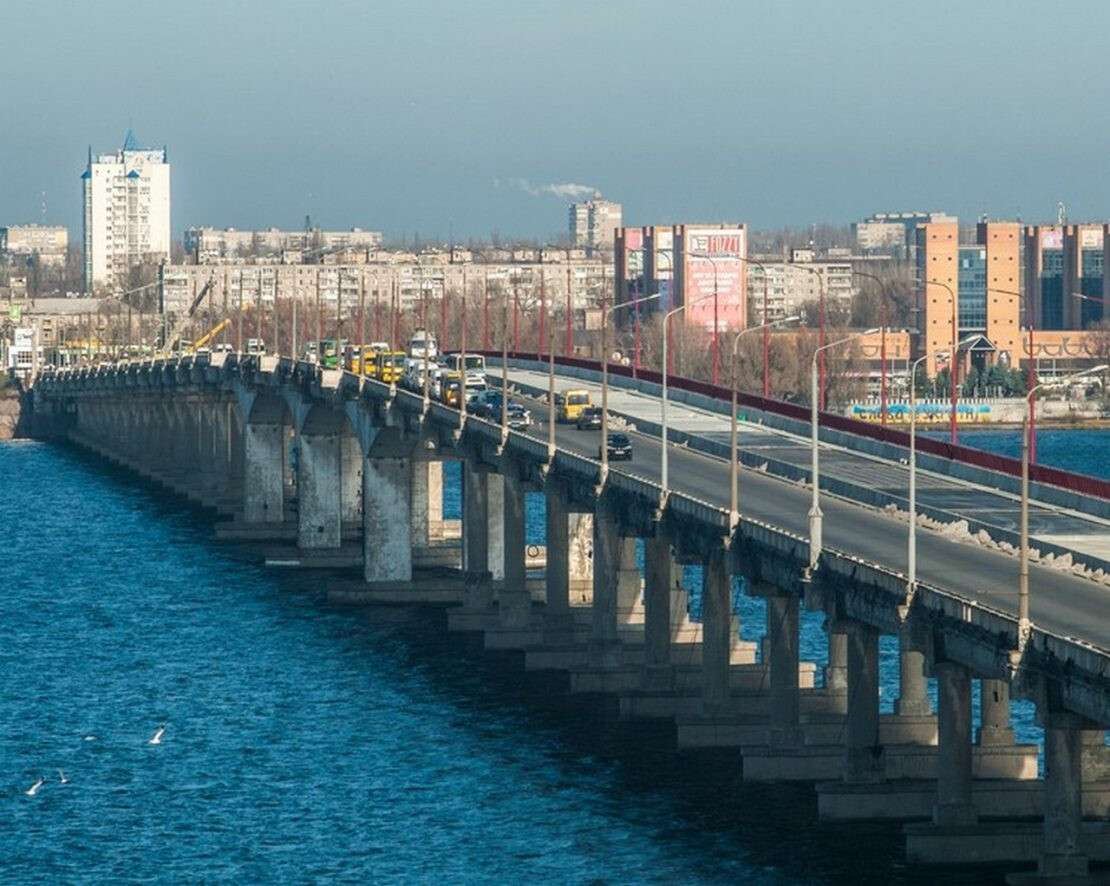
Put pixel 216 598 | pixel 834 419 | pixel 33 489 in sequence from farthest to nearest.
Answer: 1. pixel 33 489
2. pixel 216 598
3. pixel 834 419

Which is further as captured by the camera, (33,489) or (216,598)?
(33,489)

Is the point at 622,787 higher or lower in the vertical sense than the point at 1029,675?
lower

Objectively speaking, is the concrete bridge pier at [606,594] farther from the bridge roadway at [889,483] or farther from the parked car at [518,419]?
the parked car at [518,419]

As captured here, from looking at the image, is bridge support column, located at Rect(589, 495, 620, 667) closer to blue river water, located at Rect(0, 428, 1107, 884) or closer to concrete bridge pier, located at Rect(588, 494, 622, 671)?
concrete bridge pier, located at Rect(588, 494, 622, 671)

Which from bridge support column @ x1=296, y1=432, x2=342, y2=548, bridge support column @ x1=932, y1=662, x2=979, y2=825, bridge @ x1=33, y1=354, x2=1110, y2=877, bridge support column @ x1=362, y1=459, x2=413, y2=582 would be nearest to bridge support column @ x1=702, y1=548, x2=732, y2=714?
bridge @ x1=33, y1=354, x2=1110, y2=877

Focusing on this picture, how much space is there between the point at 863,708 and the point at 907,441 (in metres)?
30.0

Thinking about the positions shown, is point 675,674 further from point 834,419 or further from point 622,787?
point 834,419

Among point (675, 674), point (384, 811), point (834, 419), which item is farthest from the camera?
point (834, 419)

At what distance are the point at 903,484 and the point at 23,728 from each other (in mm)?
24522

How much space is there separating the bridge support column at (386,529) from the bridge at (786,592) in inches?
4.2

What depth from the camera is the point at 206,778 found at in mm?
71125

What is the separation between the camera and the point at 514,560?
92.6 metres

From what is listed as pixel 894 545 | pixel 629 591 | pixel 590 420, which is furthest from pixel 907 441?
pixel 894 545

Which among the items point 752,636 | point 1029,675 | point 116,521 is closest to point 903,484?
point 752,636
